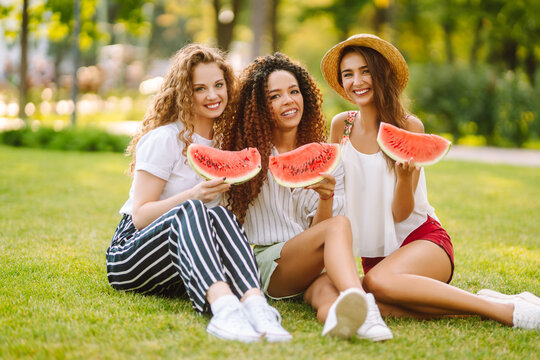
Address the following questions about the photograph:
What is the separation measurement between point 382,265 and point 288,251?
58 cm

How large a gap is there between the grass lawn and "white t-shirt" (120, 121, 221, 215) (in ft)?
2.41

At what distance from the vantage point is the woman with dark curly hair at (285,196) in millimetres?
3359

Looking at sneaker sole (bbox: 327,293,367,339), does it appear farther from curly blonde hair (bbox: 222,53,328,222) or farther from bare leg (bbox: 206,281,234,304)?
curly blonde hair (bbox: 222,53,328,222)

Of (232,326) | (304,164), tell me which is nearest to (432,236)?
(304,164)

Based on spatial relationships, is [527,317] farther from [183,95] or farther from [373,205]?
[183,95]

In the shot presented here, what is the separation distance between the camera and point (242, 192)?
12.0 ft

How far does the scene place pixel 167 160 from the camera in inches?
136

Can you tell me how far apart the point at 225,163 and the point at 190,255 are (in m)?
0.68

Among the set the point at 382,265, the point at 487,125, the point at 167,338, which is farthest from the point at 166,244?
the point at 487,125

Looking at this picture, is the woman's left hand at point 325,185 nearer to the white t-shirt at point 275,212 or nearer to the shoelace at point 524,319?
the white t-shirt at point 275,212

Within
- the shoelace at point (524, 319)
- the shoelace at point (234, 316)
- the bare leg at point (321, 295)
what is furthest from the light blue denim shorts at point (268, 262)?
the shoelace at point (524, 319)

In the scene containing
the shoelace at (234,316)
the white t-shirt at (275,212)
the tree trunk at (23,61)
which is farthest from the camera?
the tree trunk at (23,61)

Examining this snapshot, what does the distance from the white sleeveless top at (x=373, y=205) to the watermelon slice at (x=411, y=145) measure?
0.24 metres

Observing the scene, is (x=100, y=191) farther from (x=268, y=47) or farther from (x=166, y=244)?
(x=268, y=47)
